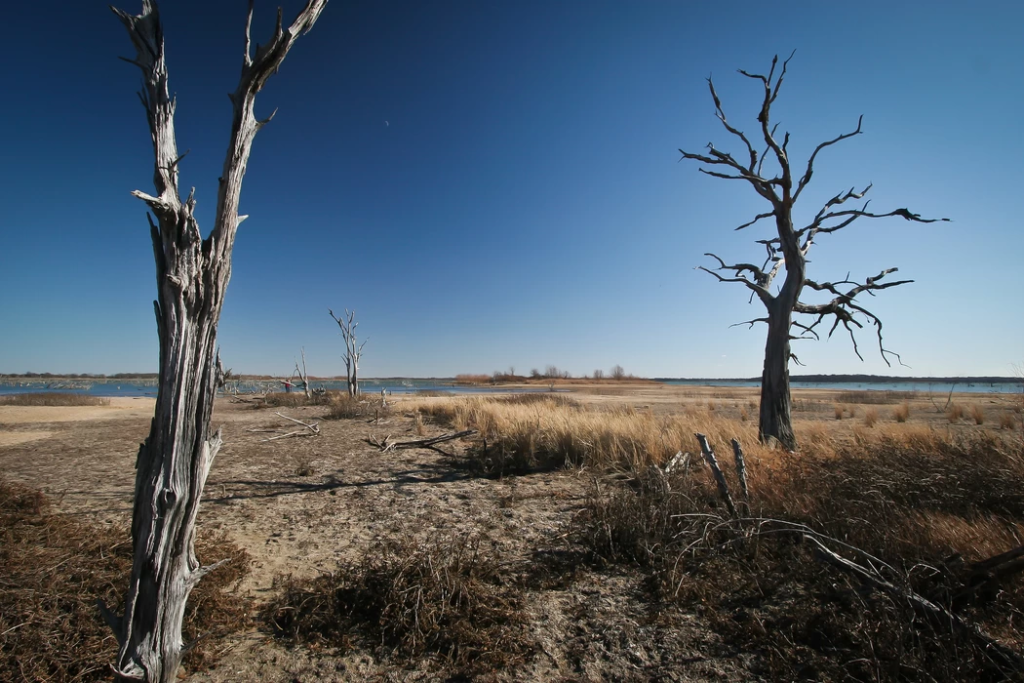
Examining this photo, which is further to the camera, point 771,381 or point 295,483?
point 771,381

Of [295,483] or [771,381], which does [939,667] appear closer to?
[771,381]

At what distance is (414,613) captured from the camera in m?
2.82

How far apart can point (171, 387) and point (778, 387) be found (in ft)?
27.1

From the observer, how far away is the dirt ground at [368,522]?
2.55 meters

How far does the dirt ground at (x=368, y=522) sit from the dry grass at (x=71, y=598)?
252 mm

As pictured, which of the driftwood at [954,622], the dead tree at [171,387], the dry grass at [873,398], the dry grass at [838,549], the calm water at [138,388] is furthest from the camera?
the calm water at [138,388]

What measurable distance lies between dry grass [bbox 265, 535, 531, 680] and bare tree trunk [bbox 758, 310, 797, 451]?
603 cm

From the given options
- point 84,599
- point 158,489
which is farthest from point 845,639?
point 84,599

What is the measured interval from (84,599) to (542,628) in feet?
9.46

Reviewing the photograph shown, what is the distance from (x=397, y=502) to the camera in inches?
229

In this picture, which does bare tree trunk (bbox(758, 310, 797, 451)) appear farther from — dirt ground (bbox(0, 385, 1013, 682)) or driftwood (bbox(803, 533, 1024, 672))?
driftwood (bbox(803, 533, 1024, 672))

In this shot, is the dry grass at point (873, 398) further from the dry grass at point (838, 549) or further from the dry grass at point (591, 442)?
the dry grass at point (838, 549)

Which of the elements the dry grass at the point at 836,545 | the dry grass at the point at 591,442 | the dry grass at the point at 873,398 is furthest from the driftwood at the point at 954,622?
the dry grass at the point at 873,398

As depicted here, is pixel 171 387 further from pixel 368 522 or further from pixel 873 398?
pixel 873 398
